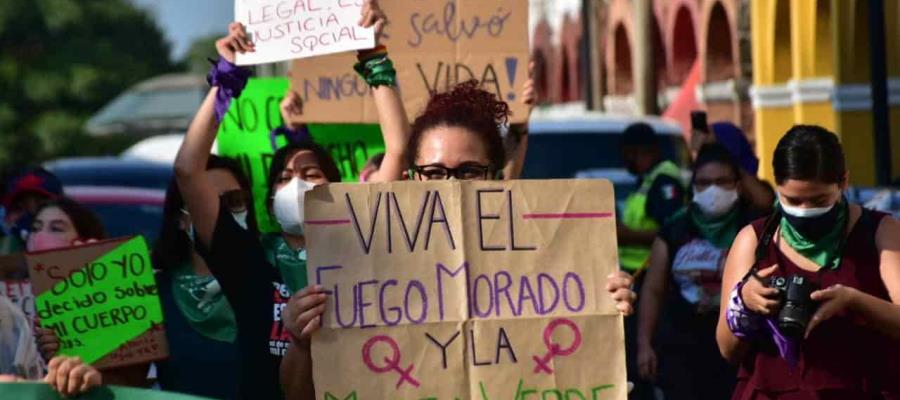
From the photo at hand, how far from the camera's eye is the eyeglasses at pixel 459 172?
4.91 meters

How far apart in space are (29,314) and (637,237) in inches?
163

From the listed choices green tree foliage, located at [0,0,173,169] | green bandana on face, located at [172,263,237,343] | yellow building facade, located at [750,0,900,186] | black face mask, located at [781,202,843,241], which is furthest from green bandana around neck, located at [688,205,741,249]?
green tree foliage, located at [0,0,173,169]

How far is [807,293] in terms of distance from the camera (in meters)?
5.31

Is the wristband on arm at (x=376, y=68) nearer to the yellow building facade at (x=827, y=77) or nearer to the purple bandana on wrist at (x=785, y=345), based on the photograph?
the purple bandana on wrist at (x=785, y=345)

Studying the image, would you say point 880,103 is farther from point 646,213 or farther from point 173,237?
point 173,237

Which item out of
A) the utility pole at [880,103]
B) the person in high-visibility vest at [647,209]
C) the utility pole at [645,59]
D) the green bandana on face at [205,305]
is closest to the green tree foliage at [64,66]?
the utility pole at [645,59]

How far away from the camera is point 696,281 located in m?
7.95

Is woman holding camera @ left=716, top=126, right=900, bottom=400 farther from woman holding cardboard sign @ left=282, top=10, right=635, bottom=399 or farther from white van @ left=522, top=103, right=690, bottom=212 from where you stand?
white van @ left=522, top=103, right=690, bottom=212

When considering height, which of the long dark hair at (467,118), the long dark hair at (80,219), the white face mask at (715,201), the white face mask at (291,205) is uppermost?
the long dark hair at (467,118)

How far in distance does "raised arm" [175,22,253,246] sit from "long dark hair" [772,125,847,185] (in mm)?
1558

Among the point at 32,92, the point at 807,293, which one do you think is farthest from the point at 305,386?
the point at 32,92

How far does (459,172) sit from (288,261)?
1052 mm

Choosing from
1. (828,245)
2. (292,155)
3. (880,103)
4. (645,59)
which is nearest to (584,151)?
(880,103)

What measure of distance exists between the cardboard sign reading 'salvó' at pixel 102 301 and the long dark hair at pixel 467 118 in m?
1.75
